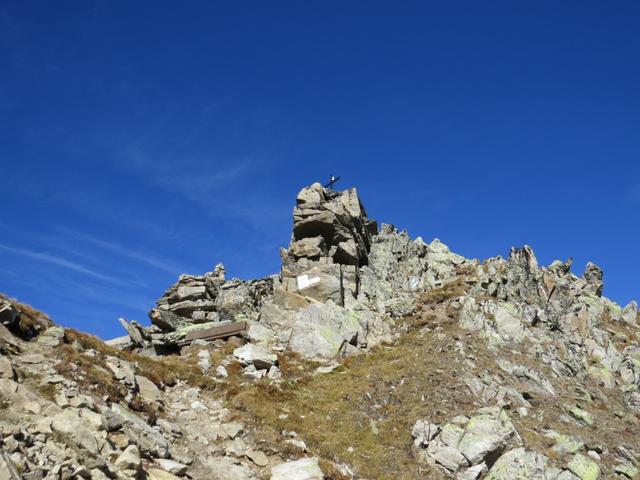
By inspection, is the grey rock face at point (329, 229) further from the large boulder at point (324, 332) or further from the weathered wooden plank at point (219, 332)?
the weathered wooden plank at point (219, 332)

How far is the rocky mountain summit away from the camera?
1973cm

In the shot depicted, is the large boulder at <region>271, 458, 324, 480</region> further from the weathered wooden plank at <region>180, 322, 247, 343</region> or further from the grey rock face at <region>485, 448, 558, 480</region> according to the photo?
the weathered wooden plank at <region>180, 322, 247, 343</region>

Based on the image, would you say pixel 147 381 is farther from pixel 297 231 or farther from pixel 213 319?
pixel 297 231

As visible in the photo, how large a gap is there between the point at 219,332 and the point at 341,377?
36.3ft

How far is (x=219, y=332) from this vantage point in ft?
129

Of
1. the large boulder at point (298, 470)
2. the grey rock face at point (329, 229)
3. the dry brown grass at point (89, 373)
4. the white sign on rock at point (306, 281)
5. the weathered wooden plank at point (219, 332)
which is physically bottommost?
the large boulder at point (298, 470)

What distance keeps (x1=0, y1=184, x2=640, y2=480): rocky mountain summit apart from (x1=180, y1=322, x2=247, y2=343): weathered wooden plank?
0.14 m

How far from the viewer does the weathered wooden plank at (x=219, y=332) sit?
3916 cm

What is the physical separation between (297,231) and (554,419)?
102ft

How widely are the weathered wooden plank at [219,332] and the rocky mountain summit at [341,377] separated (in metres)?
0.14

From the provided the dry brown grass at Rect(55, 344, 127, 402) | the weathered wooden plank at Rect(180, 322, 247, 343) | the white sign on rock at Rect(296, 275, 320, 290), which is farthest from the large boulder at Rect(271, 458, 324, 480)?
the white sign on rock at Rect(296, 275, 320, 290)

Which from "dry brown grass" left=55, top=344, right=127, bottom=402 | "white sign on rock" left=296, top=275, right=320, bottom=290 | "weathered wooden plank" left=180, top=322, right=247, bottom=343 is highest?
"white sign on rock" left=296, top=275, right=320, bottom=290

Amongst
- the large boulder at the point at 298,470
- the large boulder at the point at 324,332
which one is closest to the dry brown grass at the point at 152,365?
the large boulder at the point at 324,332

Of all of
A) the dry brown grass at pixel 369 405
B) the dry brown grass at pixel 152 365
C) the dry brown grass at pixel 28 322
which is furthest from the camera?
the dry brown grass at pixel 152 365
